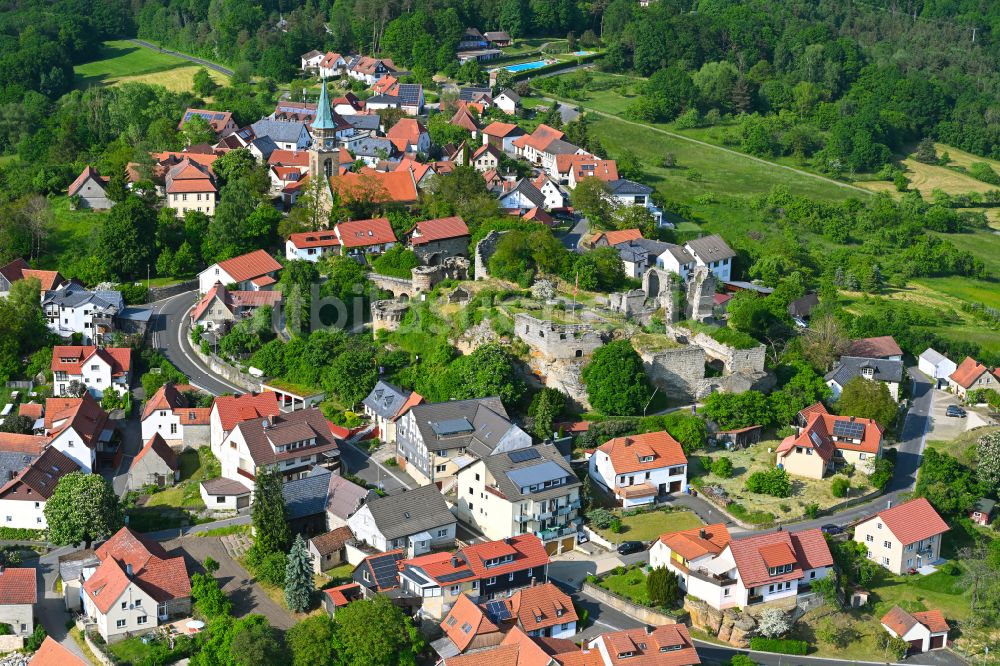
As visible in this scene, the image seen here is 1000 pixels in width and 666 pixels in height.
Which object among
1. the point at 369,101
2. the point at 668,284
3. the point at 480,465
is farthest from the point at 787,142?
the point at 480,465

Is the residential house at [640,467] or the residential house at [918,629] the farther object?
the residential house at [640,467]

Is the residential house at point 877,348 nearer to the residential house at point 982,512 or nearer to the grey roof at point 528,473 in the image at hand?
the residential house at point 982,512

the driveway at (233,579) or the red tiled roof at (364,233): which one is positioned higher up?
the red tiled roof at (364,233)

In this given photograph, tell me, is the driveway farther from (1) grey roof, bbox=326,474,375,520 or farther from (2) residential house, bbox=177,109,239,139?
(2) residential house, bbox=177,109,239,139

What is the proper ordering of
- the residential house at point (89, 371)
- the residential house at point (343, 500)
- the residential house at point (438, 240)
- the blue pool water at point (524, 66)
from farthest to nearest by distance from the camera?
1. the blue pool water at point (524, 66)
2. the residential house at point (438, 240)
3. the residential house at point (89, 371)
4. the residential house at point (343, 500)

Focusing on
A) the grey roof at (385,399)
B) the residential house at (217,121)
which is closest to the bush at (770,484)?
the grey roof at (385,399)

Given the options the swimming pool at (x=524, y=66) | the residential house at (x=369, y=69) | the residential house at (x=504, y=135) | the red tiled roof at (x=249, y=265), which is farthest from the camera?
the swimming pool at (x=524, y=66)
